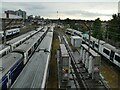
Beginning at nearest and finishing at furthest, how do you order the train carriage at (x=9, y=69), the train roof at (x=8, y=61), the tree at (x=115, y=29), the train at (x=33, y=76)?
the train at (x=33, y=76), the train carriage at (x=9, y=69), the train roof at (x=8, y=61), the tree at (x=115, y=29)

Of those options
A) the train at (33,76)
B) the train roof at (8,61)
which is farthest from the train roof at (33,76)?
the train roof at (8,61)

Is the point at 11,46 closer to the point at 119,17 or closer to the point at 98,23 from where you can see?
the point at 119,17

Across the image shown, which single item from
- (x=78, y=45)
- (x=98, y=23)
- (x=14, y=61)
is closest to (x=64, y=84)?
(x=14, y=61)

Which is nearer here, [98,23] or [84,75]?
[84,75]

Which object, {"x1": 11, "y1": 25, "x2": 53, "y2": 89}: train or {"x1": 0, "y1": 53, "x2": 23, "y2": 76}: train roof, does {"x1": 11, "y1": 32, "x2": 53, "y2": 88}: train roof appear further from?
{"x1": 0, "y1": 53, "x2": 23, "y2": 76}: train roof

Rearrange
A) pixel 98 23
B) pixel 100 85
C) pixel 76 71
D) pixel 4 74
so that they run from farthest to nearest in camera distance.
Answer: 1. pixel 98 23
2. pixel 76 71
3. pixel 100 85
4. pixel 4 74

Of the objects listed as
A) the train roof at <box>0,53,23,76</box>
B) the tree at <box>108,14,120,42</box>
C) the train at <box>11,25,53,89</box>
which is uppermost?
the tree at <box>108,14,120,42</box>

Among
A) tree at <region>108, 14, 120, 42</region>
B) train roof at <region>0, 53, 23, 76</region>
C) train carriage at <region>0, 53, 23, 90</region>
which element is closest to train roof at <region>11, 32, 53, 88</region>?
train carriage at <region>0, 53, 23, 90</region>

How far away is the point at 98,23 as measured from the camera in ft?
169

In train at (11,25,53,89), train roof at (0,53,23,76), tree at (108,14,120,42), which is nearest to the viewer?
train at (11,25,53,89)

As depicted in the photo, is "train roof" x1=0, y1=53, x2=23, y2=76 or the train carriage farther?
"train roof" x1=0, y1=53, x2=23, y2=76

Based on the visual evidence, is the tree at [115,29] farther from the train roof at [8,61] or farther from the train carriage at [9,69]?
the train carriage at [9,69]

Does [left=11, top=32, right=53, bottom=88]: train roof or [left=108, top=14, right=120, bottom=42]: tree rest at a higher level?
[left=108, top=14, right=120, bottom=42]: tree

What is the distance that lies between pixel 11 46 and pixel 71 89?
10.6m
